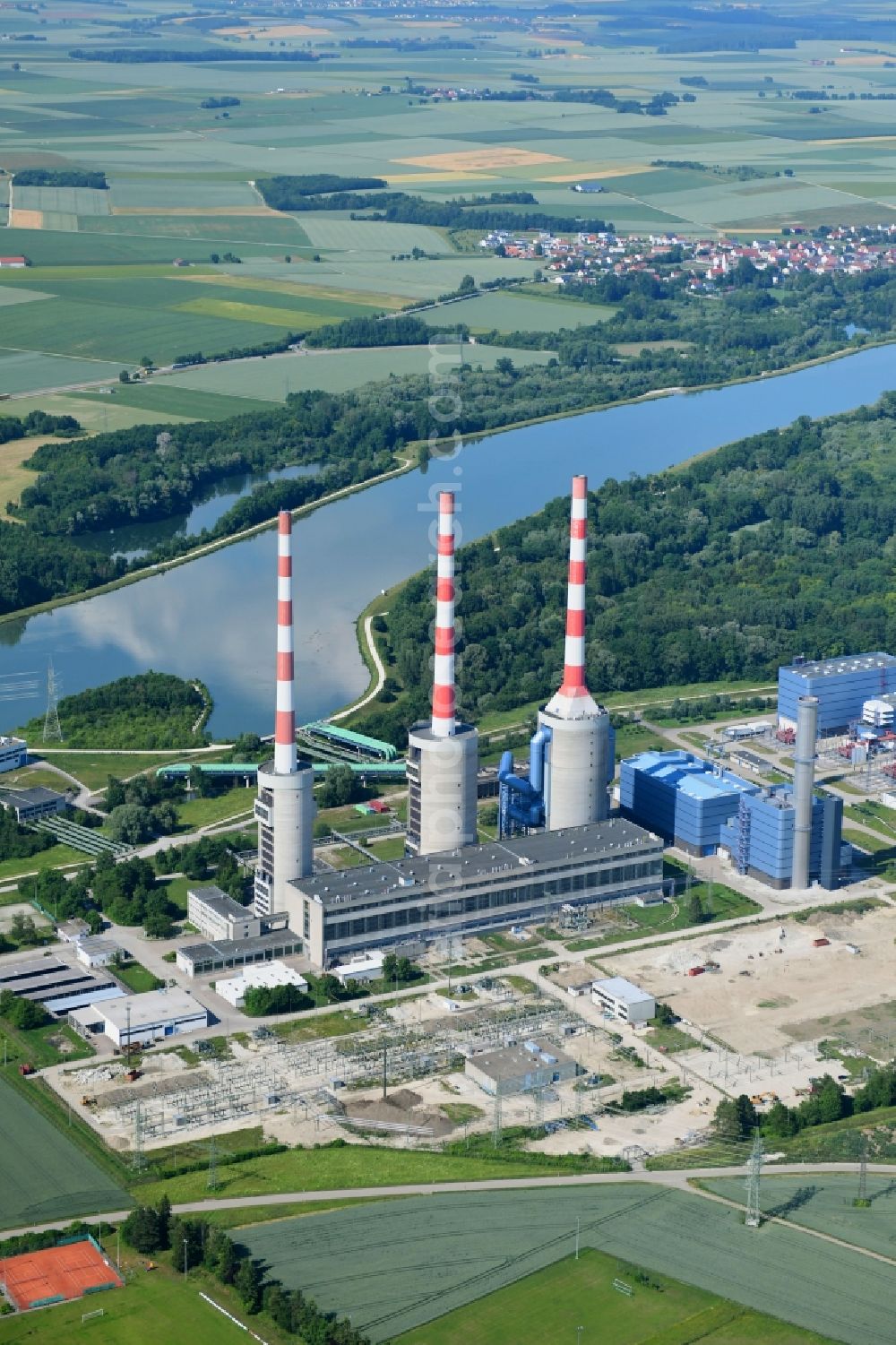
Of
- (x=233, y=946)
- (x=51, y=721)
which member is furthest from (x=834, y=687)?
(x=51, y=721)

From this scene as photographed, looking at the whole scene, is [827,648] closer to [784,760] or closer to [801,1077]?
[784,760]

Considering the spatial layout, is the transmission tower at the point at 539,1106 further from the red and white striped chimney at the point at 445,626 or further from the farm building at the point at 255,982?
the red and white striped chimney at the point at 445,626

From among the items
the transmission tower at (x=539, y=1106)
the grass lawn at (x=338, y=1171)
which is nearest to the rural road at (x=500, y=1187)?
the grass lawn at (x=338, y=1171)

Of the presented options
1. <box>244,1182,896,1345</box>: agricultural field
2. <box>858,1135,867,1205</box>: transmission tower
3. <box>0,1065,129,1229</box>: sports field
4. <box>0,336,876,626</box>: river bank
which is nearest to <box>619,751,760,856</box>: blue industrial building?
<box>858,1135,867,1205</box>: transmission tower

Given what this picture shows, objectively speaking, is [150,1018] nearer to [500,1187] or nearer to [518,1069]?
[518,1069]

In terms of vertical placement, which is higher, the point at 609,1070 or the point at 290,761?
the point at 290,761

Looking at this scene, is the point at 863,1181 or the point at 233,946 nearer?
the point at 863,1181

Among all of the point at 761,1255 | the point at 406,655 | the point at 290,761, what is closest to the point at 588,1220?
the point at 761,1255
